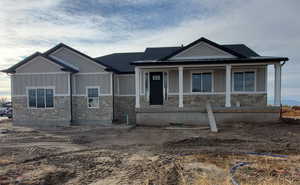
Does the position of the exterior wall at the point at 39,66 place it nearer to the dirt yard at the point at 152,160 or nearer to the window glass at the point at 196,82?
the dirt yard at the point at 152,160

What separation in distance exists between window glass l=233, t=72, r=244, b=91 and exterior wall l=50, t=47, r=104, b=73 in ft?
29.8

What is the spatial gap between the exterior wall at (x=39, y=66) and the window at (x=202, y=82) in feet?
30.4

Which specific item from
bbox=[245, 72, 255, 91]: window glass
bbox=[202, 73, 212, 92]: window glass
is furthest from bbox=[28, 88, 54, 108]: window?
Answer: bbox=[245, 72, 255, 91]: window glass

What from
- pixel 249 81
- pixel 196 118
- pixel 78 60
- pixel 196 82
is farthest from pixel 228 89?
pixel 78 60

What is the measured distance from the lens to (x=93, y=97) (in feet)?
39.0

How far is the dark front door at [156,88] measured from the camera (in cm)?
1191

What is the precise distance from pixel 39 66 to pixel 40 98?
2196 mm

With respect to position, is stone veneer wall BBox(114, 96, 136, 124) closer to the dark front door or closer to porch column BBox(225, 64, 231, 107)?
the dark front door

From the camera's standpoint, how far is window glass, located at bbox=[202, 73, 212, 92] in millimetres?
11492

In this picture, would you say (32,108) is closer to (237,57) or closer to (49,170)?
(49,170)

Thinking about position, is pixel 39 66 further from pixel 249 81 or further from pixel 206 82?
pixel 249 81

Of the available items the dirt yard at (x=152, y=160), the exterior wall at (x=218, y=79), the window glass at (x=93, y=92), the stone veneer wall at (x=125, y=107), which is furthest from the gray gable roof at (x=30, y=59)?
the exterior wall at (x=218, y=79)

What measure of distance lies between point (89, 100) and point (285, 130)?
1152 cm

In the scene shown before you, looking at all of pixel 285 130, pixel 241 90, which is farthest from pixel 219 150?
pixel 241 90
